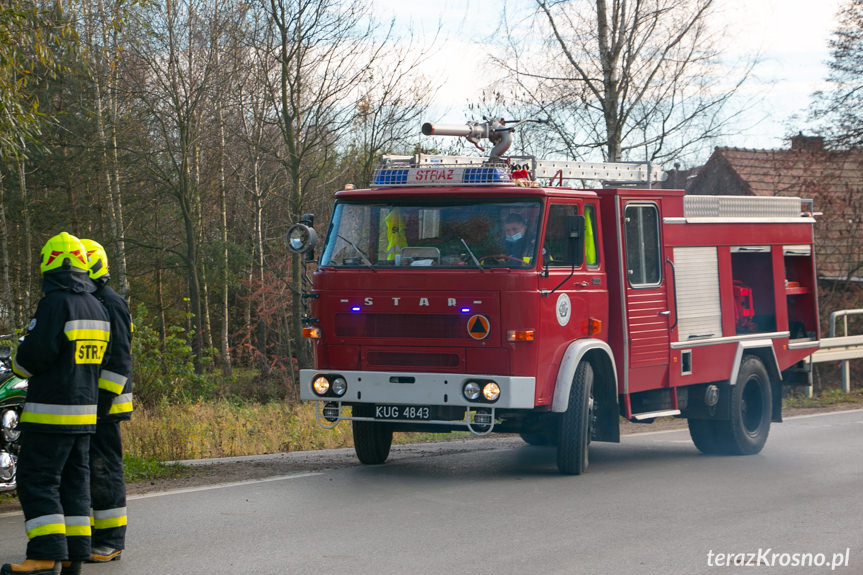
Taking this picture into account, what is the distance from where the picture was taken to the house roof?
23703 millimetres

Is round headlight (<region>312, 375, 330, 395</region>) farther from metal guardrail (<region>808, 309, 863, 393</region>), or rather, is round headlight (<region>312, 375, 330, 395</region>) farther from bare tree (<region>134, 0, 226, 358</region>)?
bare tree (<region>134, 0, 226, 358</region>)

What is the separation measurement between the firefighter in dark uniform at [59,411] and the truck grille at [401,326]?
3422 millimetres

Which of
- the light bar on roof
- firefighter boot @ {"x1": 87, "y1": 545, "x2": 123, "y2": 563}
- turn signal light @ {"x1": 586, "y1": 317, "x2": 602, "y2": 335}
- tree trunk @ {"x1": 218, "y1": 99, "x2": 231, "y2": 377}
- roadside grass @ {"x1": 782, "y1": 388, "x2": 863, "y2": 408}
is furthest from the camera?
tree trunk @ {"x1": 218, "y1": 99, "x2": 231, "y2": 377}

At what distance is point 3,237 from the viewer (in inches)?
1129

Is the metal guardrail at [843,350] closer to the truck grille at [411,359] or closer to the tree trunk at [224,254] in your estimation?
the truck grille at [411,359]

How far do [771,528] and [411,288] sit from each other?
3.46 meters

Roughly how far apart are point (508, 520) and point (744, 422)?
17.1 feet

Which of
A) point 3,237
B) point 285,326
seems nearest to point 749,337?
point 285,326

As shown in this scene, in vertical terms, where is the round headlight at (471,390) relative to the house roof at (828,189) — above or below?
below

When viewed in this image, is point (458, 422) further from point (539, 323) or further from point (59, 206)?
point (59, 206)

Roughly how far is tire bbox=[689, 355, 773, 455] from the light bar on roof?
155 inches

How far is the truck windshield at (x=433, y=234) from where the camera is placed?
29.6 feet

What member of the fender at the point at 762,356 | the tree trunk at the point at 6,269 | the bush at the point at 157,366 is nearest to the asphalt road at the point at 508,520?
the fender at the point at 762,356

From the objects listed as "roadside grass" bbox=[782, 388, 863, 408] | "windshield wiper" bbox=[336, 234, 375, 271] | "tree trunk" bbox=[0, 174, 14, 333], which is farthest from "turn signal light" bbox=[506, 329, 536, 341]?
"tree trunk" bbox=[0, 174, 14, 333]
